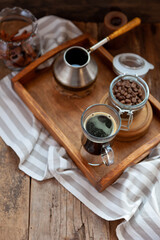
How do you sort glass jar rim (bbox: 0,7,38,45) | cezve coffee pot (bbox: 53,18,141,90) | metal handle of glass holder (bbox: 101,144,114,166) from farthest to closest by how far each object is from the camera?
glass jar rim (bbox: 0,7,38,45)
cezve coffee pot (bbox: 53,18,141,90)
metal handle of glass holder (bbox: 101,144,114,166)

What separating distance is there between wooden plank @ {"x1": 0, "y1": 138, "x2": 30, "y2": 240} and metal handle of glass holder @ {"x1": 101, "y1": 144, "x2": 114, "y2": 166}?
0.26 m

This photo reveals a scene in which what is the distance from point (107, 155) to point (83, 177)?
0.51 feet

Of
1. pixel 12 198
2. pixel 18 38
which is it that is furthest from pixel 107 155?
pixel 18 38

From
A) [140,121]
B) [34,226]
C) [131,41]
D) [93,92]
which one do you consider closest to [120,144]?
[140,121]

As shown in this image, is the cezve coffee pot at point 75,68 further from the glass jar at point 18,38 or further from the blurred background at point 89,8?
the blurred background at point 89,8

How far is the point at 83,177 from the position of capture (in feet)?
3.39

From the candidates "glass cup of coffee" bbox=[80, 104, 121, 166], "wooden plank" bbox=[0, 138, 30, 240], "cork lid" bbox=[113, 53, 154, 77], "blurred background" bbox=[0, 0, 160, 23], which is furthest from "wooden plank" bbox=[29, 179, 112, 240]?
"blurred background" bbox=[0, 0, 160, 23]

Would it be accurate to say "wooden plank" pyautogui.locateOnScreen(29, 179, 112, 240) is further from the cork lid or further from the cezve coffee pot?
the cork lid

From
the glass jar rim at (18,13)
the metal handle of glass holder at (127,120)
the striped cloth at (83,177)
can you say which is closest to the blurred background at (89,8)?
the glass jar rim at (18,13)

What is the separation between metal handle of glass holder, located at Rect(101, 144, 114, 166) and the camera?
0.91 metres

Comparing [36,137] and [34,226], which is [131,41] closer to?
[36,137]

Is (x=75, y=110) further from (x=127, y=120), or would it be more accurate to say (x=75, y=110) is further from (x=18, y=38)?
(x=18, y=38)

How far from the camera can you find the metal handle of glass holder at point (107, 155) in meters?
0.91

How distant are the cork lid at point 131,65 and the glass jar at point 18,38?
283 mm
